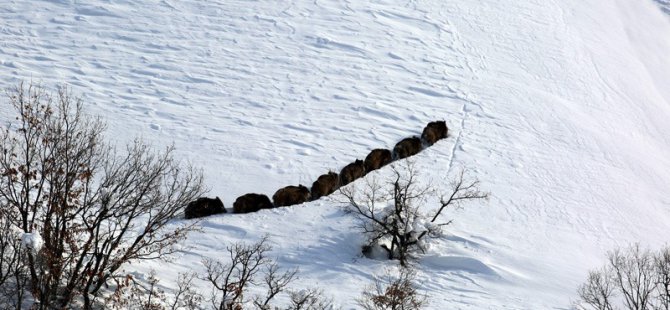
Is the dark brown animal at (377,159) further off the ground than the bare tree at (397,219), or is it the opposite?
the dark brown animal at (377,159)

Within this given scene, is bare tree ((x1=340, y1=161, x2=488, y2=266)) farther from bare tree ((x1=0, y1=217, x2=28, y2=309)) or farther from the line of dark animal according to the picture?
bare tree ((x1=0, y1=217, x2=28, y2=309))

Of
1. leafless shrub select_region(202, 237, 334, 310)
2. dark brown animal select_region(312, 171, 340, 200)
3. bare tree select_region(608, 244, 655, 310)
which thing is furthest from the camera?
dark brown animal select_region(312, 171, 340, 200)

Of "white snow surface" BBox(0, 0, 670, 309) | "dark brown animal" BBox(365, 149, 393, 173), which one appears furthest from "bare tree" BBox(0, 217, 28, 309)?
"dark brown animal" BBox(365, 149, 393, 173)

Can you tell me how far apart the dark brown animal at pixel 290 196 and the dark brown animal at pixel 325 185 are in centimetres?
46

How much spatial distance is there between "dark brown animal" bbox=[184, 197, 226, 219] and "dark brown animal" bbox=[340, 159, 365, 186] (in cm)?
454

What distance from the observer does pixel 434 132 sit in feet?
103

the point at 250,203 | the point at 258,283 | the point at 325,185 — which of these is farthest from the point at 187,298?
the point at 325,185

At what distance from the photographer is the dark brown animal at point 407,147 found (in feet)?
96.2

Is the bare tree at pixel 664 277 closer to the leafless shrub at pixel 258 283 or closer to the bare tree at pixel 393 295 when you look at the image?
the bare tree at pixel 393 295

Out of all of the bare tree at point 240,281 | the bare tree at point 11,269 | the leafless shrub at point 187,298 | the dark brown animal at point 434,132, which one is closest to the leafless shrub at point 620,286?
the bare tree at point 240,281

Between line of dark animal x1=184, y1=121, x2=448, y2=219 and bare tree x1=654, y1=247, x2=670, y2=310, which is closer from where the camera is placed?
bare tree x1=654, y1=247, x2=670, y2=310

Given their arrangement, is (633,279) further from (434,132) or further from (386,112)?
(386,112)

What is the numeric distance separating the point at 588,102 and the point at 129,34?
21.4 m

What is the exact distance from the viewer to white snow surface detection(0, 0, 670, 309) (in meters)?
22.8
